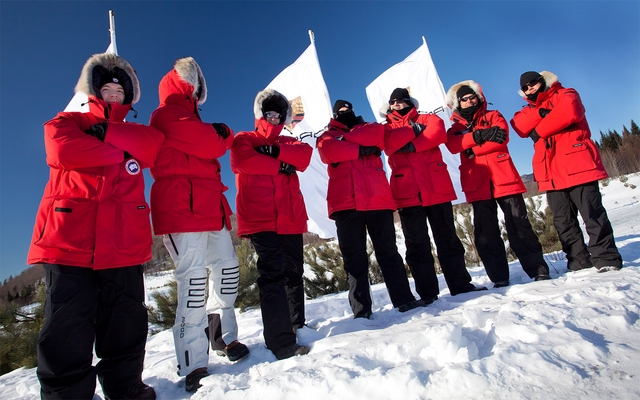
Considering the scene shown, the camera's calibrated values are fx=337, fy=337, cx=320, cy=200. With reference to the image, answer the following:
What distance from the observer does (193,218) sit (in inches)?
92.7

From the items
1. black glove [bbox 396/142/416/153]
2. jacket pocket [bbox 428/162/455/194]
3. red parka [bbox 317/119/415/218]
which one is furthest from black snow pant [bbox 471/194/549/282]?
red parka [bbox 317/119/415/218]

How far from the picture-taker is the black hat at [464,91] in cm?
397

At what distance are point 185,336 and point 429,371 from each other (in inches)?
60.6

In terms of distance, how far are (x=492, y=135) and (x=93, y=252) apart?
12.2 ft

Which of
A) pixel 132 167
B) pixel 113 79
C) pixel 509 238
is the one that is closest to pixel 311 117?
pixel 509 238

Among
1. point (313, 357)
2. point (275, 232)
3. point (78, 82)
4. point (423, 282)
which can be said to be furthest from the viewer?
point (423, 282)

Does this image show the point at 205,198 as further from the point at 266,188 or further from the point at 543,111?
the point at 543,111

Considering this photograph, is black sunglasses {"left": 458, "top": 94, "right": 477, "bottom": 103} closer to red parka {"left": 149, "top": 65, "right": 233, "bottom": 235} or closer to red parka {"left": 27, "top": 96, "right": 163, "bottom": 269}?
red parka {"left": 149, "top": 65, "right": 233, "bottom": 235}

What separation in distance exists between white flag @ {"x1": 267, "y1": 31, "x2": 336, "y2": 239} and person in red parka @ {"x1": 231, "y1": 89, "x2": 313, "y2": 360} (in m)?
4.04

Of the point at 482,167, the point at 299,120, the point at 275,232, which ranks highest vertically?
the point at 299,120

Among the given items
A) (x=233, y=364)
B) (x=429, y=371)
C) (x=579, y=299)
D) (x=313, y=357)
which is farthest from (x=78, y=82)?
(x=579, y=299)

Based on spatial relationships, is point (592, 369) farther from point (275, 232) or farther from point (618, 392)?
point (275, 232)

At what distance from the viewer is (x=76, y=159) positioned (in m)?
2.01

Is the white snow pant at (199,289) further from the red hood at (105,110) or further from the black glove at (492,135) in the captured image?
the black glove at (492,135)
